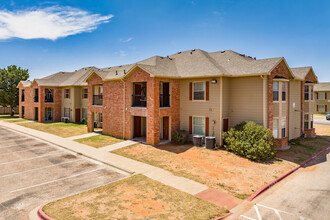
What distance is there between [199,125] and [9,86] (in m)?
41.7

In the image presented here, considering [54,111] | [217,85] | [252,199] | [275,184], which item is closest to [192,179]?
[252,199]

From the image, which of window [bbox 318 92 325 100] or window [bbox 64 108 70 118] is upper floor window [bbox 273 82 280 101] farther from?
window [bbox 318 92 325 100]

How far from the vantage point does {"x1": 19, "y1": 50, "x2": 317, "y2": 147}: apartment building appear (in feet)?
58.1

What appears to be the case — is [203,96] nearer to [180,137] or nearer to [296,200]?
[180,137]

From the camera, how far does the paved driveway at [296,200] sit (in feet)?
27.5

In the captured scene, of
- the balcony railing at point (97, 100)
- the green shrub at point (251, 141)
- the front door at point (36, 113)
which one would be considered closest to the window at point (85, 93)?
the balcony railing at point (97, 100)

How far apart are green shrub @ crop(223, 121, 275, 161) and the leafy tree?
43.1 meters

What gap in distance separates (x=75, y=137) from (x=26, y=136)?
19.1ft

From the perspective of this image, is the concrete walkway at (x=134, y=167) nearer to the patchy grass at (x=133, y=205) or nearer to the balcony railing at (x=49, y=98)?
the patchy grass at (x=133, y=205)

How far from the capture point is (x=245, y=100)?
59.3 feet

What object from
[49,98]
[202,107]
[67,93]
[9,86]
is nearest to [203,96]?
[202,107]

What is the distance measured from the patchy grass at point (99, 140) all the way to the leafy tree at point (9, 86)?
99.7ft

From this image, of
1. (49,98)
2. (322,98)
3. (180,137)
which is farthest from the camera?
(322,98)

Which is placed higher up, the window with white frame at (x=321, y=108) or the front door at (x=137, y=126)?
the window with white frame at (x=321, y=108)
